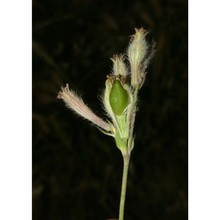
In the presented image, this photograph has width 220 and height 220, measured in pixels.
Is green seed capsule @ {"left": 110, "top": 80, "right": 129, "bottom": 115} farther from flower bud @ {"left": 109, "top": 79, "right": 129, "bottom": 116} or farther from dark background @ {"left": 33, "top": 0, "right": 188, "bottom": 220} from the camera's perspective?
dark background @ {"left": 33, "top": 0, "right": 188, "bottom": 220}

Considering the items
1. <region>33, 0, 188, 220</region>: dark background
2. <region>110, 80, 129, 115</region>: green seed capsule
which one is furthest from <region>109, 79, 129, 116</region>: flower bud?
<region>33, 0, 188, 220</region>: dark background

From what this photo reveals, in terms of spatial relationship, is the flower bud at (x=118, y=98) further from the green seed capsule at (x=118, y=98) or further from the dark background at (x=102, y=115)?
the dark background at (x=102, y=115)

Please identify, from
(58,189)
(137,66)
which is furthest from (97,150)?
(137,66)

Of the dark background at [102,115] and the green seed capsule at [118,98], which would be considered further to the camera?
the dark background at [102,115]

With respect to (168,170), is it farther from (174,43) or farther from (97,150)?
(174,43)

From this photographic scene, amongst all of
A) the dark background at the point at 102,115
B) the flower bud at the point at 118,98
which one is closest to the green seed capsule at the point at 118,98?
the flower bud at the point at 118,98

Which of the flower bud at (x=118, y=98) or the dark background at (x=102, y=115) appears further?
the dark background at (x=102, y=115)
